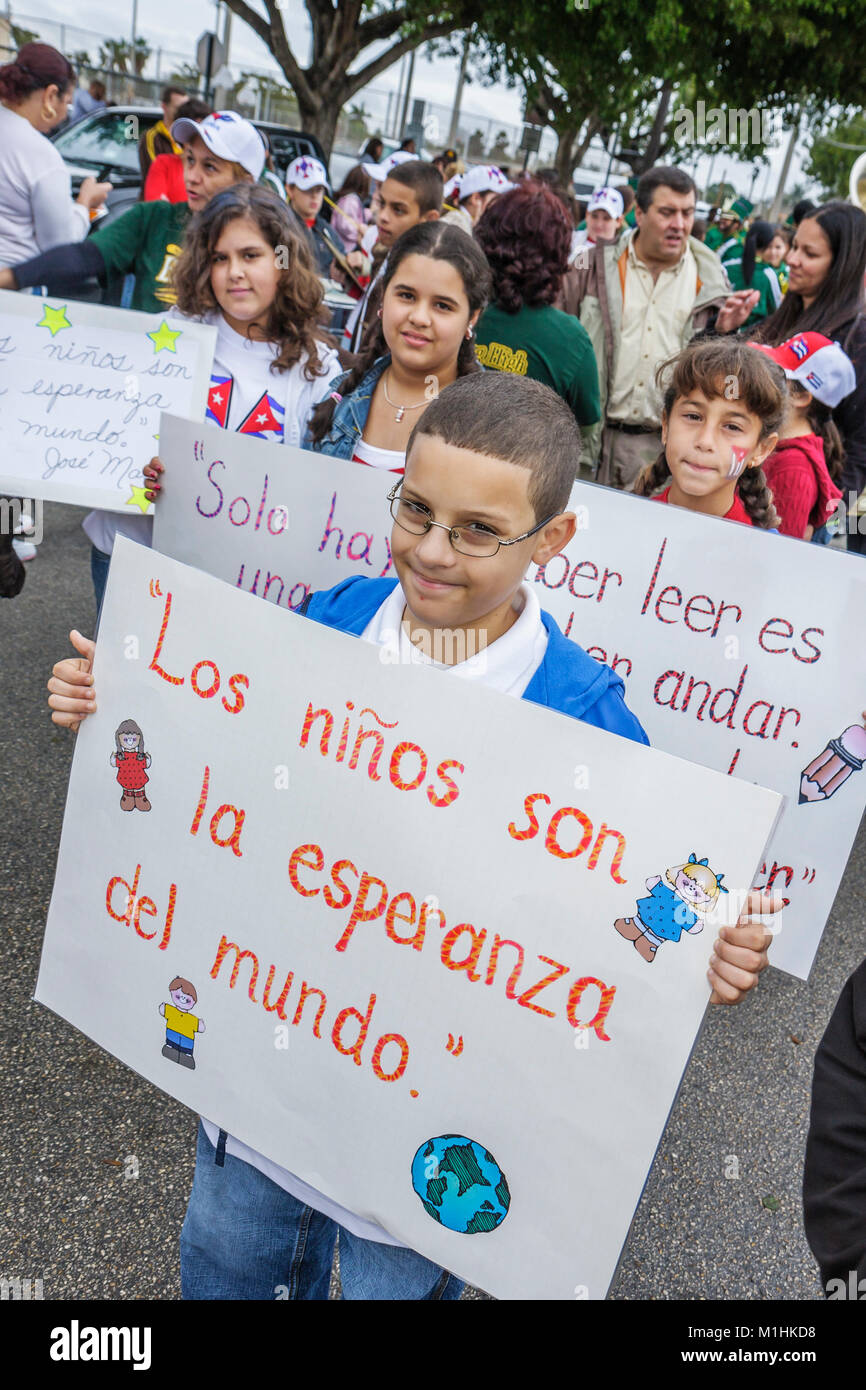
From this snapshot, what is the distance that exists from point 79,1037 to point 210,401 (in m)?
1.62

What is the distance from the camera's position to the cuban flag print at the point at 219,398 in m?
2.65

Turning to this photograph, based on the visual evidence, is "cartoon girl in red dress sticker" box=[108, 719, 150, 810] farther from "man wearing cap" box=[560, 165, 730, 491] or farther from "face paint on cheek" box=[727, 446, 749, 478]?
"man wearing cap" box=[560, 165, 730, 491]

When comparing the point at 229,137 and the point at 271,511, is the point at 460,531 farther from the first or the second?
the point at 229,137

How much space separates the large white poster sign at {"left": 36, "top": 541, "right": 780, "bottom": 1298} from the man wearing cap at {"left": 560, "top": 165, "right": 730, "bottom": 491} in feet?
9.31

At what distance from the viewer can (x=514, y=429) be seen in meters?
1.32

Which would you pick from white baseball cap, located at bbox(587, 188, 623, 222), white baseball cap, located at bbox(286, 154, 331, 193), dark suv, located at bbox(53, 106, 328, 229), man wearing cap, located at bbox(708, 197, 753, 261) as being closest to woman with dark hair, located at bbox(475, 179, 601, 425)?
white baseball cap, located at bbox(286, 154, 331, 193)

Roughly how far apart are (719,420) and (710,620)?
64 cm

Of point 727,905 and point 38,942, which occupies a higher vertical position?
point 727,905

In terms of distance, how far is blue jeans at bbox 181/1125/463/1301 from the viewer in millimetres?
1426

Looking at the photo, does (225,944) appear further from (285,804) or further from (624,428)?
(624,428)

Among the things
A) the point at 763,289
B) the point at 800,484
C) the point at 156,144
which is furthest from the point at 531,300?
the point at 763,289

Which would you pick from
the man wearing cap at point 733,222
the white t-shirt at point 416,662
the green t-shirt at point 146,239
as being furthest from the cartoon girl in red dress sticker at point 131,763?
the man wearing cap at point 733,222

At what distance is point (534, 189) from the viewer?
350cm
